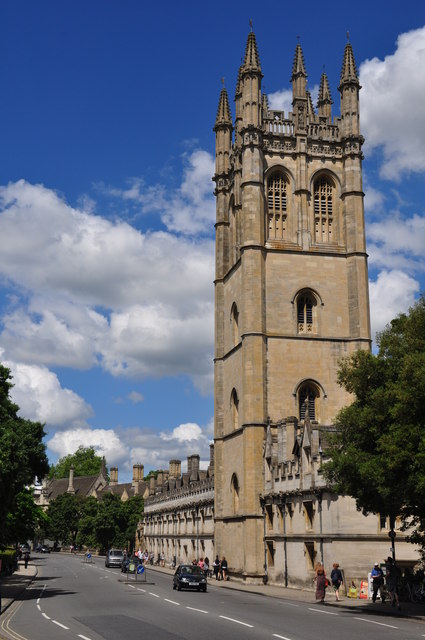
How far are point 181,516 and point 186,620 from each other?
51572 millimetres

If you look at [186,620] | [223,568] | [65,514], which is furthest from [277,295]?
[65,514]

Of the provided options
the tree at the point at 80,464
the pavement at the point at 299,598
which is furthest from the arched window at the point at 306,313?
the tree at the point at 80,464

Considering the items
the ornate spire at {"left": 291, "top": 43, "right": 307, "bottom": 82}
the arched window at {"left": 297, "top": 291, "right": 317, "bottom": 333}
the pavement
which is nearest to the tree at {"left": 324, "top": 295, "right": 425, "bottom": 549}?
the pavement

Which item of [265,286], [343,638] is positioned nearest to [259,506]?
[265,286]

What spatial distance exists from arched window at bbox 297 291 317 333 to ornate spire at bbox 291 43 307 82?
1659 cm

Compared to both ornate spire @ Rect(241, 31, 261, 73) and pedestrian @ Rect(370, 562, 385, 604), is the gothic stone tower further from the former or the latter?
pedestrian @ Rect(370, 562, 385, 604)

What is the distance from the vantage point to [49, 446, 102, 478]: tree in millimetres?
173875

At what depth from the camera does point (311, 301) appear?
52.3 m

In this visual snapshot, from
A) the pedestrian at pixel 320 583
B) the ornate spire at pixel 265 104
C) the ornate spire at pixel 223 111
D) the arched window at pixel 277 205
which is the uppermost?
the ornate spire at pixel 223 111

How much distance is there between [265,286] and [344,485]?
2538 centimetres

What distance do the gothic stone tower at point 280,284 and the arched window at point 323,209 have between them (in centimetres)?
7

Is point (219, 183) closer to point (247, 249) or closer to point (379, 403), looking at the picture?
point (247, 249)

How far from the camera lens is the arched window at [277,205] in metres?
53.0

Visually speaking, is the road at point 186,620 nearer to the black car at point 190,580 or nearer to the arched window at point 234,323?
the black car at point 190,580
